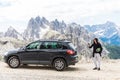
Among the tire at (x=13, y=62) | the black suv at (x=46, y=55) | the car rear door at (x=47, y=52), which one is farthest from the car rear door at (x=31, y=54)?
the tire at (x=13, y=62)

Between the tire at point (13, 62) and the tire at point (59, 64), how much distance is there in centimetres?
261

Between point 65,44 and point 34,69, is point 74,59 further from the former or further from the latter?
point 34,69

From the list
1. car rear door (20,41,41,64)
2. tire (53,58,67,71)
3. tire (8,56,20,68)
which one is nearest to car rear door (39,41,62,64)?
car rear door (20,41,41,64)

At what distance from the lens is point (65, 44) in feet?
68.9

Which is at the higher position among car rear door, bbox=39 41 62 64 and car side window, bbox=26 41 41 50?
car side window, bbox=26 41 41 50

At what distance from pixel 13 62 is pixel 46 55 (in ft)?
7.68

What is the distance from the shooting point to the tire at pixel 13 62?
21.5 meters

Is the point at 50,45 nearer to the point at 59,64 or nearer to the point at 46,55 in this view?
the point at 46,55

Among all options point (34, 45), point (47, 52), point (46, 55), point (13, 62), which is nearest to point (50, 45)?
point (47, 52)

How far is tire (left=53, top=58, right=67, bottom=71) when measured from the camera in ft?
67.8

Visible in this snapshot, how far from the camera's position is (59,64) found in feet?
68.0

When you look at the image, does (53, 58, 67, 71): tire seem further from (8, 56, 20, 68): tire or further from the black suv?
(8, 56, 20, 68): tire

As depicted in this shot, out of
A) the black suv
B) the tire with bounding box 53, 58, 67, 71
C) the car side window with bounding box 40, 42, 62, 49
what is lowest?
the tire with bounding box 53, 58, 67, 71

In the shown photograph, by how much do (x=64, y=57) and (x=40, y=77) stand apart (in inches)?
121
